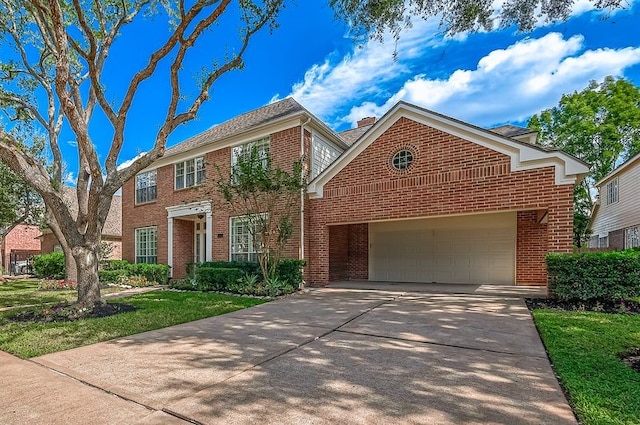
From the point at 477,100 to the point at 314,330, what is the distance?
12686 mm

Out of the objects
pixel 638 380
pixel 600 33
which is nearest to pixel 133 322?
pixel 638 380

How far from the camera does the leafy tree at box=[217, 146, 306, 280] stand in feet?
34.4

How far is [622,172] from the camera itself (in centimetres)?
1667

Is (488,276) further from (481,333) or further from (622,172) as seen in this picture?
(622,172)

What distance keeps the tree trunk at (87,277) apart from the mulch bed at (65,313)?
0.63 ft

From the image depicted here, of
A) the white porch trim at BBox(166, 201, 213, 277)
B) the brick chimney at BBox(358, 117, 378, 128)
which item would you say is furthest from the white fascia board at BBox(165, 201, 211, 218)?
the brick chimney at BBox(358, 117, 378, 128)

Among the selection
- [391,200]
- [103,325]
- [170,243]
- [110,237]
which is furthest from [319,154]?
[110,237]

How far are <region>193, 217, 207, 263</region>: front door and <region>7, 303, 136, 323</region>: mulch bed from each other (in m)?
7.76

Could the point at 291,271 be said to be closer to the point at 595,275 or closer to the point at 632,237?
the point at 595,275

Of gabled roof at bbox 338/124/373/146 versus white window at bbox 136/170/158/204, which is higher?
gabled roof at bbox 338/124/373/146

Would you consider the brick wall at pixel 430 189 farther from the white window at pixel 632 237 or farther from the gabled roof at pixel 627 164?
the gabled roof at pixel 627 164

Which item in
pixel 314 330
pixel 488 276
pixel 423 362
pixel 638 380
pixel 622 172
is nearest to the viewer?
pixel 638 380

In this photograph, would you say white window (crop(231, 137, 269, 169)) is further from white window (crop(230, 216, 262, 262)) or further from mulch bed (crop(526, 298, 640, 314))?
mulch bed (crop(526, 298, 640, 314))

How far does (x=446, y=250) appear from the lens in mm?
13008
